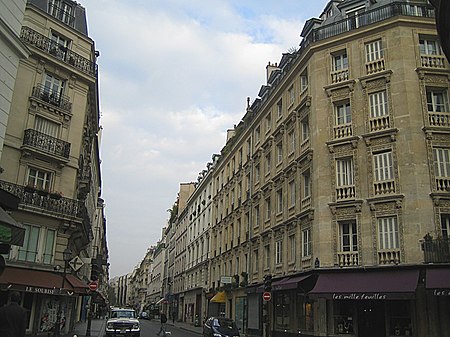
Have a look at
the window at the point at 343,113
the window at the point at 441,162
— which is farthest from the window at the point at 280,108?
the window at the point at 441,162

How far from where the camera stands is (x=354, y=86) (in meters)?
22.6

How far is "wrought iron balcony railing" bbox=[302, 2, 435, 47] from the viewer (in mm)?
22219

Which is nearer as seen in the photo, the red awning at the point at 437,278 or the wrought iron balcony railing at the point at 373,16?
the red awning at the point at 437,278

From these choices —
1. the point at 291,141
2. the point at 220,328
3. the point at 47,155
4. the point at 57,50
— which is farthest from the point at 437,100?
the point at 57,50

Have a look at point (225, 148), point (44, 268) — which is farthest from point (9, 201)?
point (225, 148)

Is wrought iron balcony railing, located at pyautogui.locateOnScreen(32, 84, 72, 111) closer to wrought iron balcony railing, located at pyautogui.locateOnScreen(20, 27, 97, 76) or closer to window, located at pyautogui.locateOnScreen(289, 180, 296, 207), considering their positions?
wrought iron balcony railing, located at pyautogui.locateOnScreen(20, 27, 97, 76)

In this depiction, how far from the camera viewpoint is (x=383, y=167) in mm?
20812

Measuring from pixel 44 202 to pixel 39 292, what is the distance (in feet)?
15.3

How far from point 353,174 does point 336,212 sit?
2015 mm

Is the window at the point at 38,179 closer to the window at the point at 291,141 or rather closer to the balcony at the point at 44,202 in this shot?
the balcony at the point at 44,202

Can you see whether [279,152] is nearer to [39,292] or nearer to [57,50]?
[57,50]

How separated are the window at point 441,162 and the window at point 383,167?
6.35 ft

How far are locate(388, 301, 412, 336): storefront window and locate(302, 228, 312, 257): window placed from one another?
478cm

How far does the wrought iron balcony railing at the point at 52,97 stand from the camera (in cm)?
2379
